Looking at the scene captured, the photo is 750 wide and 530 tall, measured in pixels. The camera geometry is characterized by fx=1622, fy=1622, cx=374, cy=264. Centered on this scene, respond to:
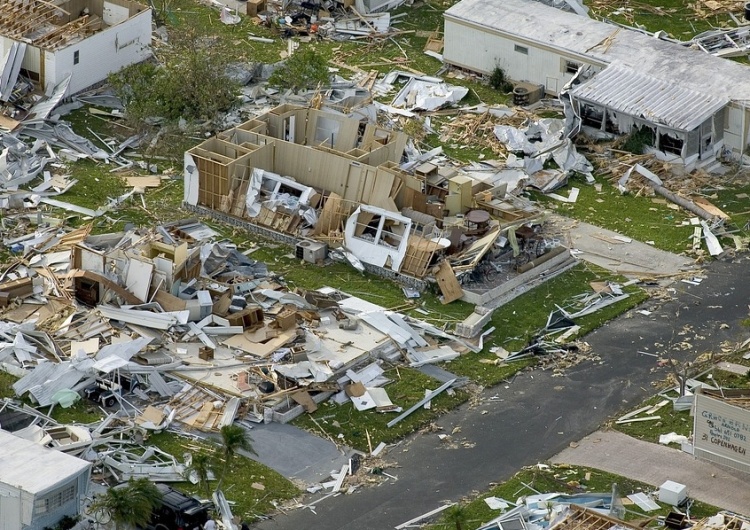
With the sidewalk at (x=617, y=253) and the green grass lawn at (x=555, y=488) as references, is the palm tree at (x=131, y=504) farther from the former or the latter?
the sidewalk at (x=617, y=253)

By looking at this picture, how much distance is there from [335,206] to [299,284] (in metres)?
2.77

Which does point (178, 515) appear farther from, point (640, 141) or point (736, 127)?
point (736, 127)

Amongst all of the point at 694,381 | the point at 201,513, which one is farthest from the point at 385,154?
the point at 201,513

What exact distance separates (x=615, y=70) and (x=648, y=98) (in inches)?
76.0

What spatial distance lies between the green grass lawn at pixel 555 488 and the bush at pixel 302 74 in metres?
20.8

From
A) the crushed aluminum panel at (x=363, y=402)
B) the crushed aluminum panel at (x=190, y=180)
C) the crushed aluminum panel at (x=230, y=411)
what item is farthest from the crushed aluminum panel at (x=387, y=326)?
the crushed aluminum panel at (x=190, y=180)

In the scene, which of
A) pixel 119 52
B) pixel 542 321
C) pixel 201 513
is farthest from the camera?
pixel 119 52

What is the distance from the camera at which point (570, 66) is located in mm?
53781

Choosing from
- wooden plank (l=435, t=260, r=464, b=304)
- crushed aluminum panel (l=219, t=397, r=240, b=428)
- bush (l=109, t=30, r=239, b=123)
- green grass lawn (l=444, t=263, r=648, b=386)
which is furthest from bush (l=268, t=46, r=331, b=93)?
crushed aluminum panel (l=219, t=397, r=240, b=428)

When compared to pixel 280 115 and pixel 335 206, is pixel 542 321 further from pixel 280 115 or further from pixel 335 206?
pixel 280 115

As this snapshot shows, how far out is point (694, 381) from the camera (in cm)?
3884

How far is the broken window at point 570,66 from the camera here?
53475mm

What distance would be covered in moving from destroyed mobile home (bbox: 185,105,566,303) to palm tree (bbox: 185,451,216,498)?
10.5 meters

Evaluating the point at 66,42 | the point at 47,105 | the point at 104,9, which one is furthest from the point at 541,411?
the point at 104,9
